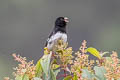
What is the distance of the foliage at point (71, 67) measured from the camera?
10.7ft

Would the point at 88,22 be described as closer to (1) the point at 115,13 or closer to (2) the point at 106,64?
(1) the point at 115,13

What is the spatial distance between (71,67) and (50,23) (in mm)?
28758

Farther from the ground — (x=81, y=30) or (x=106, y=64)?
(x=81, y=30)

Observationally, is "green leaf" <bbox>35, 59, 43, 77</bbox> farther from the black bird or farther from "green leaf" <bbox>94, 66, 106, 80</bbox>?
the black bird

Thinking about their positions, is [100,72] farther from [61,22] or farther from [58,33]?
[61,22]

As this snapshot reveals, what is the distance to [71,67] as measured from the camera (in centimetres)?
348

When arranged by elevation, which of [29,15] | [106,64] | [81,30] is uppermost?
[29,15]

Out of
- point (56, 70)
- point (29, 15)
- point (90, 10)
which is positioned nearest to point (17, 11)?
point (29, 15)

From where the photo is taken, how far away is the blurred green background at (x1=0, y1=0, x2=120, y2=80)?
28734mm

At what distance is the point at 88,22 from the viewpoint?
34.7 m

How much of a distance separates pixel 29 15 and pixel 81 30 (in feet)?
15.4

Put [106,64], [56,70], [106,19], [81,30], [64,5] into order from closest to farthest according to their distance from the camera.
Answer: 1. [106,64]
2. [56,70]
3. [81,30]
4. [106,19]
5. [64,5]

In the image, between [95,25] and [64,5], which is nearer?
[95,25]

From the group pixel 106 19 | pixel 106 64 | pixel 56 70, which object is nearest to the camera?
pixel 106 64
